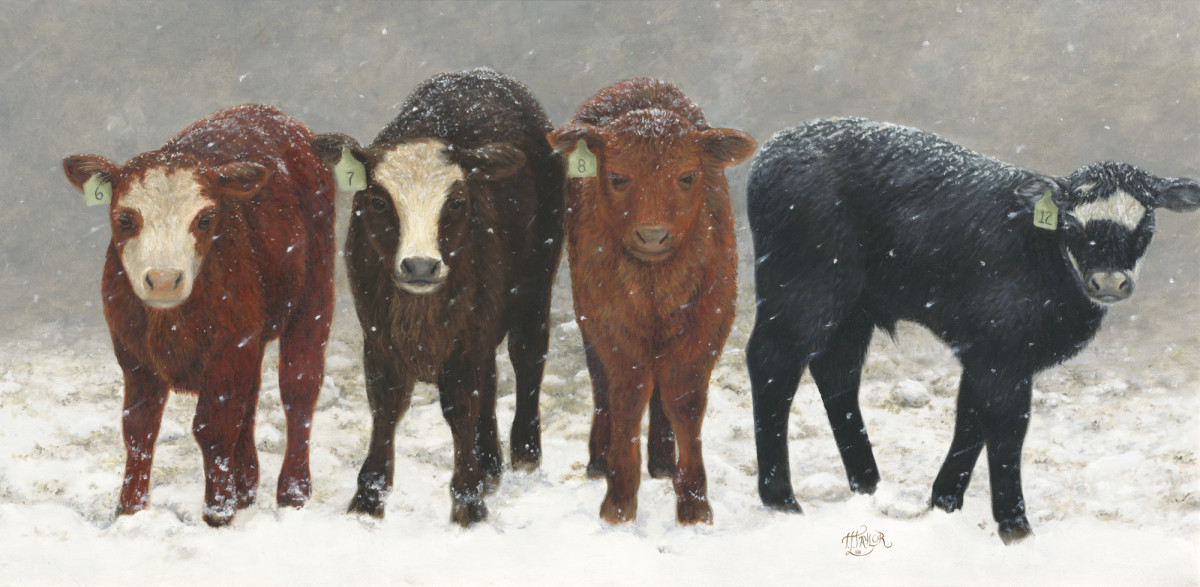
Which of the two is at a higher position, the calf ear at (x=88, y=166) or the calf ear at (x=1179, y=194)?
the calf ear at (x=88, y=166)

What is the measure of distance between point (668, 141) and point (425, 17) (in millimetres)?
1830

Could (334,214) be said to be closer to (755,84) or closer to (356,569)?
(356,569)

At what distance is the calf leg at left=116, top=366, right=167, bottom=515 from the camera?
4555 millimetres

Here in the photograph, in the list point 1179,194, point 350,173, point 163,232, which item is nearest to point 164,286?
point 163,232

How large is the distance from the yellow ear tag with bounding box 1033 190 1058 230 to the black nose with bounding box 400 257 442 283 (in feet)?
7.61

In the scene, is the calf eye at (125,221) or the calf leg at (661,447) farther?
the calf leg at (661,447)

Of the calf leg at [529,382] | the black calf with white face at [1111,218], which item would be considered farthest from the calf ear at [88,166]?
the black calf with white face at [1111,218]

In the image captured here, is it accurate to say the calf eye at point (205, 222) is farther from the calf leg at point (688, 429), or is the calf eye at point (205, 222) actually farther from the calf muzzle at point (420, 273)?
the calf leg at point (688, 429)

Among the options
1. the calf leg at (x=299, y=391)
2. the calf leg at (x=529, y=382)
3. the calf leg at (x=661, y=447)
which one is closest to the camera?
the calf leg at (x=299, y=391)

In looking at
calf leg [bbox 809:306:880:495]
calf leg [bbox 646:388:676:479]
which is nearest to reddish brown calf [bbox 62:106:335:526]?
calf leg [bbox 646:388:676:479]

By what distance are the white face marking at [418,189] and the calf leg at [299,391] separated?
2.52 ft

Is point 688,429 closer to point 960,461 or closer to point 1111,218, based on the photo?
point 960,461

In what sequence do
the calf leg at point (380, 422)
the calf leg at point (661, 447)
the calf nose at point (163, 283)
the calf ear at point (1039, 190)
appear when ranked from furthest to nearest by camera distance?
the calf leg at point (661, 447) < the calf leg at point (380, 422) < the calf ear at point (1039, 190) < the calf nose at point (163, 283)

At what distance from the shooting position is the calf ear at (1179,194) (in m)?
4.50
